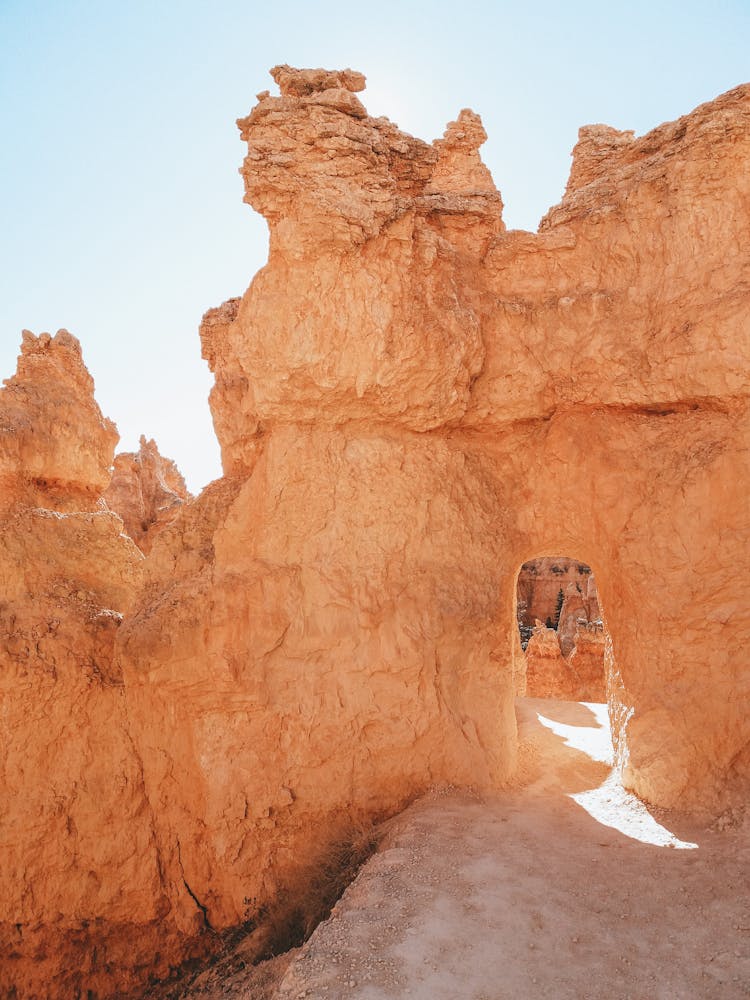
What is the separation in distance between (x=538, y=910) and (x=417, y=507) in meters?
4.59

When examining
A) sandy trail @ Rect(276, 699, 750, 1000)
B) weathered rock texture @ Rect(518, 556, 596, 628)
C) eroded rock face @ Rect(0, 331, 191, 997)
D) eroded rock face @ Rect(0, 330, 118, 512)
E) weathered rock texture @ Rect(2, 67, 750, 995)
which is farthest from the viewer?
weathered rock texture @ Rect(518, 556, 596, 628)

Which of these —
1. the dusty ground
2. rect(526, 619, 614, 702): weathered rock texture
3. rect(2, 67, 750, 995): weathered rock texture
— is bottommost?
rect(526, 619, 614, 702): weathered rock texture

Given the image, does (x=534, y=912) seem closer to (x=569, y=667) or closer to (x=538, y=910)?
(x=538, y=910)

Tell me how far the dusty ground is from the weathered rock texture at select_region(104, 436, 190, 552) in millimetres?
16670

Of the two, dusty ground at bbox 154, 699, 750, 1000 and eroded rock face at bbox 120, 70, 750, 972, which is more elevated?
eroded rock face at bbox 120, 70, 750, 972

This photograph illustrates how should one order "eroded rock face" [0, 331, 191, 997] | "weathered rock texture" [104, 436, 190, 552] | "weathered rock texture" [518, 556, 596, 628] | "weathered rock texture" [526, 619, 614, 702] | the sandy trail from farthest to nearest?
1. "weathered rock texture" [518, 556, 596, 628]
2. "weathered rock texture" [104, 436, 190, 552]
3. "weathered rock texture" [526, 619, 614, 702]
4. "eroded rock face" [0, 331, 191, 997]
5. the sandy trail

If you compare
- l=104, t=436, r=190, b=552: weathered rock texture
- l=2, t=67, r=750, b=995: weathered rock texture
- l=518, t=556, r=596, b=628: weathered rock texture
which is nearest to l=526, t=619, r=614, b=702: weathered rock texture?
l=2, t=67, r=750, b=995: weathered rock texture

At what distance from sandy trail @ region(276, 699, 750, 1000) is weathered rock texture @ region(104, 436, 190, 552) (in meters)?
16.8

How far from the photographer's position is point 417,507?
26.9 feet

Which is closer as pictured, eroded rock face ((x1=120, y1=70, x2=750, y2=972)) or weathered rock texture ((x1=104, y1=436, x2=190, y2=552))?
eroded rock face ((x1=120, y1=70, x2=750, y2=972))

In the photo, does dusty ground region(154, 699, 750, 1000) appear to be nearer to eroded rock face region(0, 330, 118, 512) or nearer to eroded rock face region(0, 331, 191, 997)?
eroded rock face region(0, 331, 191, 997)

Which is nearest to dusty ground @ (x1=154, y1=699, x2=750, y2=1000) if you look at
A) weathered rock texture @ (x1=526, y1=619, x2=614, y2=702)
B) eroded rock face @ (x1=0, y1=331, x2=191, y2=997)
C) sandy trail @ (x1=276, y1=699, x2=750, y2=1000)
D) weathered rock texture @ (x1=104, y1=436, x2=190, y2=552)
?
sandy trail @ (x1=276, y1=699, x2=750, y2=1000)

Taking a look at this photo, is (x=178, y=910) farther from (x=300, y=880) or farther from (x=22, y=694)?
(x=22, y=694)

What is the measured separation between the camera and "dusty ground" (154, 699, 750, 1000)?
440cm
